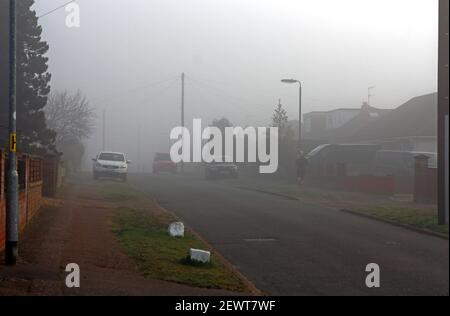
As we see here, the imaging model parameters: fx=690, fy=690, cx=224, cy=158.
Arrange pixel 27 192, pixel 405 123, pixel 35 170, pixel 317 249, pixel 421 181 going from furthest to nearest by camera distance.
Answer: pixel 405 123 < pixel 421 181 < pixel 35 170 < pixel 27 192 < pixel 317 249

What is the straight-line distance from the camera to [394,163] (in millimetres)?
30031

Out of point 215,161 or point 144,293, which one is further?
point 215,161

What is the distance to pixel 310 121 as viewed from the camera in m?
53.2

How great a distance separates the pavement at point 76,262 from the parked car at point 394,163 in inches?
655

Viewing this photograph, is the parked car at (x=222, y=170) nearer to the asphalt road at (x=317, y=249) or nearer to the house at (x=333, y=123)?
the house at (x=333, y=123)

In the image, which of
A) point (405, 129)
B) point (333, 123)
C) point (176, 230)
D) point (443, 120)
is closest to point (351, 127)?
point (333, 123)

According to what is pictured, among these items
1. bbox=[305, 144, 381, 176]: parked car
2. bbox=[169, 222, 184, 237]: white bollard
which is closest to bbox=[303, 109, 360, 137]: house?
bbox=[305, 144, 381, 176]: parked car

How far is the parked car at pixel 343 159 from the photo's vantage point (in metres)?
32.7

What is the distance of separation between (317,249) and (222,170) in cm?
2829

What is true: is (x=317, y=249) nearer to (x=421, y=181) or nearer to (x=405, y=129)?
(x=421, y=181)

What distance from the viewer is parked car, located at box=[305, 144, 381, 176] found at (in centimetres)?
3272
